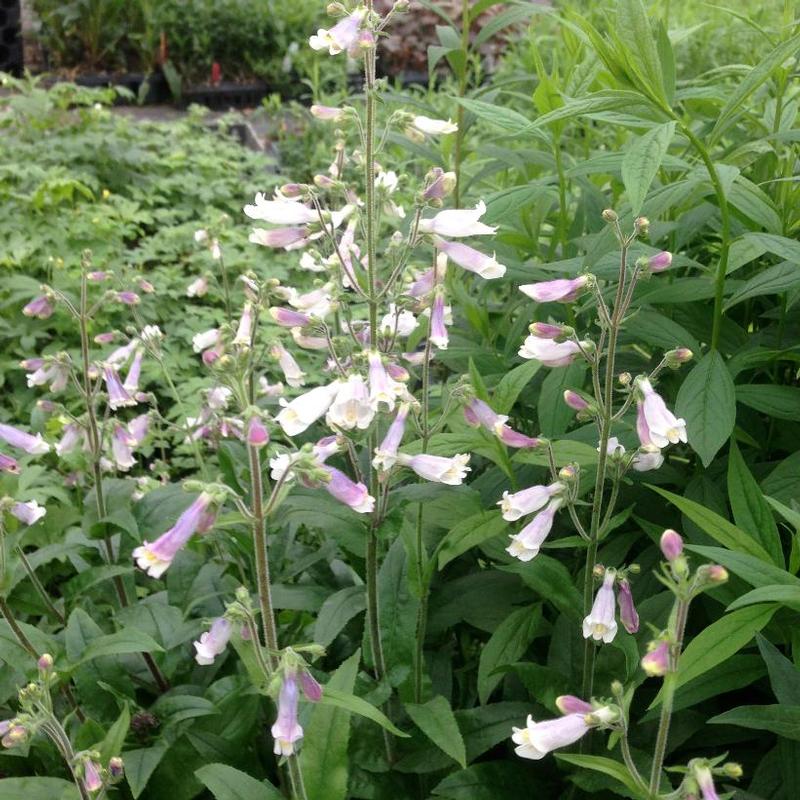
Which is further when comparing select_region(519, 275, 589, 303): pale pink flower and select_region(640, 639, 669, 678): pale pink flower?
select_region(519, 275, 589, 303): pale pink flower

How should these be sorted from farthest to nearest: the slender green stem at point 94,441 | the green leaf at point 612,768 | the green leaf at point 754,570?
the slender green stem at point 94,441, the green leaf at point 754,570, the green leaf at point 612,768

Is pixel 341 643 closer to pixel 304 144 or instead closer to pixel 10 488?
pixel 10 488

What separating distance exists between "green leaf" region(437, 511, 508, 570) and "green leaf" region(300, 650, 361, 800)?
1.07 ft

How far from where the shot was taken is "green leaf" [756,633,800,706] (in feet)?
6.17

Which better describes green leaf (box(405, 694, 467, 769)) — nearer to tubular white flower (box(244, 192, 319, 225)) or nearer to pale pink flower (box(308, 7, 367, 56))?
tubular white flower (box(244, 192, 319, 225))

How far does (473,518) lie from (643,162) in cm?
87

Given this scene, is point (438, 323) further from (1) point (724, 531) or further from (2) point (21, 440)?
(2) point (21, 440)

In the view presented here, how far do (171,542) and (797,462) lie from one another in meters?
1.40

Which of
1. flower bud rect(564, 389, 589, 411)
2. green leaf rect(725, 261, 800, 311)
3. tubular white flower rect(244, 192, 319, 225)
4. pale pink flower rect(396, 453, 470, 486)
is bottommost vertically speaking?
pale pink flower rect(396, 453, 470, 486)

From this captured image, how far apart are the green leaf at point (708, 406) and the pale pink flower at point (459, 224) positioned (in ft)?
1.86

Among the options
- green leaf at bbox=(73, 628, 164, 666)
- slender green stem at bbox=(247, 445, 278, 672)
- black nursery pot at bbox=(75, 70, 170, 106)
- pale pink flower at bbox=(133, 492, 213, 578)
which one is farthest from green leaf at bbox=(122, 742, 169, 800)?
black nursery pot at bbox=(75, 70, 170, 106)

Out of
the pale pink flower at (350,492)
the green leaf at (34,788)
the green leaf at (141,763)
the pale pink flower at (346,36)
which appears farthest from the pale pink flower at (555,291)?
the green leaf at (34,788)

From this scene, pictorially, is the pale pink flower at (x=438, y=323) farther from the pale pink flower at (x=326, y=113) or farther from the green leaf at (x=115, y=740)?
the green leaf at (x=115, y=740)

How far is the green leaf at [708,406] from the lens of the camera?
6.64ft
